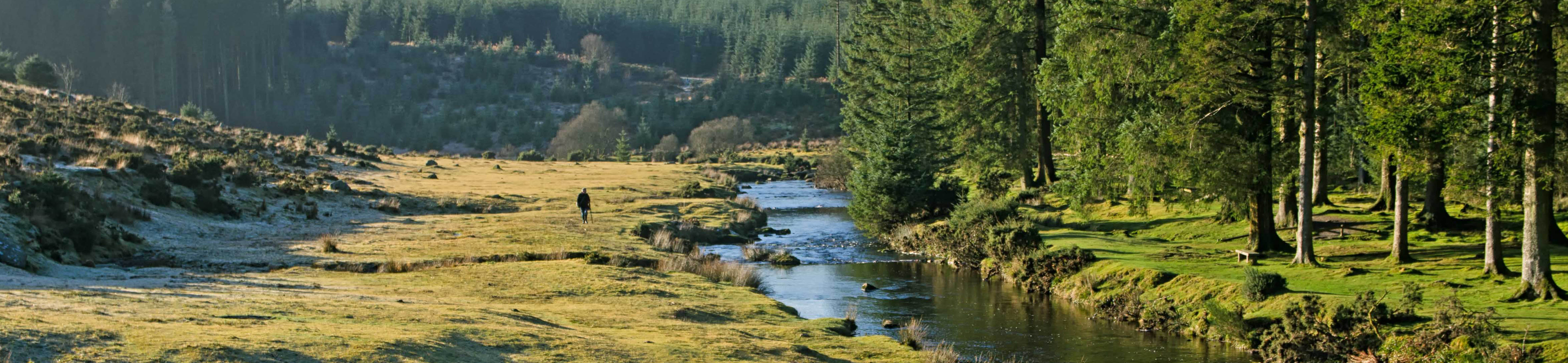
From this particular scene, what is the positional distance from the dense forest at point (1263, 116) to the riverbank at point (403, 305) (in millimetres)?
9515

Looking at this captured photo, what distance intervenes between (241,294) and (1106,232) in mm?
25763

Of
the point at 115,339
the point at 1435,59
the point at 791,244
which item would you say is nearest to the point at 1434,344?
the point at 1435,59

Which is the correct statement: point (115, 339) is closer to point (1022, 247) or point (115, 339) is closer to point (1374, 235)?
point (1022, 247)

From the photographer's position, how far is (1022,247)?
3019 cm

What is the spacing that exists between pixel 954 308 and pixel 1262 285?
7.02m

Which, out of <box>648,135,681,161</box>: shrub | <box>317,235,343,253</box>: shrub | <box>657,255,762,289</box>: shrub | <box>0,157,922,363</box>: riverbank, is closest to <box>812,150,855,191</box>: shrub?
<box>648,135,681,161</box>: shrub

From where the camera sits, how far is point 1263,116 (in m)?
24.7

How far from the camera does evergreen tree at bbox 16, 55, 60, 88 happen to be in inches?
2724

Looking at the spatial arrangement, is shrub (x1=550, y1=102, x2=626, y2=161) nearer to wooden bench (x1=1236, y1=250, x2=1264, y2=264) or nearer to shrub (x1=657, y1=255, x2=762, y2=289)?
shrub (x1=657, y1=255, x2=762, y2=289)

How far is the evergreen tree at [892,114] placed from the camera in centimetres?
3978

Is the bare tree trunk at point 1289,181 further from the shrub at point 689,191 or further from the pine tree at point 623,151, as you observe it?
the pine tree at point 623,151

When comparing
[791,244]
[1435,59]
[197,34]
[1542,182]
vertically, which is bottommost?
[791,244]

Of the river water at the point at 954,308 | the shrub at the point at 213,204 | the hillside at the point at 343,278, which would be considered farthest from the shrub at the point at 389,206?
the river water at the point at 954,308

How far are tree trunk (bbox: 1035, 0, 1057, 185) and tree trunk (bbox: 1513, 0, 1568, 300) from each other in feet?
78.9
